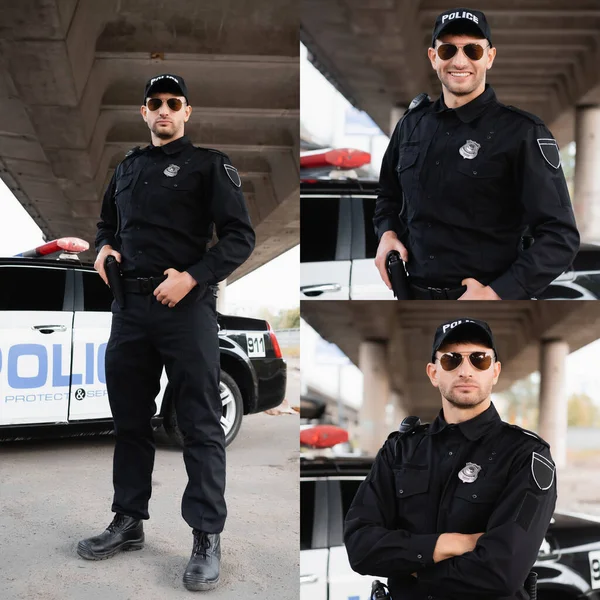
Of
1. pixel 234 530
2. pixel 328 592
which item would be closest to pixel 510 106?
pixel 328 592

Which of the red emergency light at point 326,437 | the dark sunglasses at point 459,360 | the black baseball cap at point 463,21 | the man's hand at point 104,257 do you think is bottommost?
the red emergency light at point 326,437

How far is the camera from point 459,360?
6.30ft

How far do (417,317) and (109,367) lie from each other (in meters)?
1.56

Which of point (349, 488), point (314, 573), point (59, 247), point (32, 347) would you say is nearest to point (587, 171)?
point (349, 488)

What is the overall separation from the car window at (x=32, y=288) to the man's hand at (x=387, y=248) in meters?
3.78

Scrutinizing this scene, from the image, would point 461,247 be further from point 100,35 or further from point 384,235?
point 100,35

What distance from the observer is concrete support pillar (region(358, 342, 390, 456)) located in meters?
2.05

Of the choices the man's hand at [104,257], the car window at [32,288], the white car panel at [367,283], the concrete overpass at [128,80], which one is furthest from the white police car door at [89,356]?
the white car panel at [367,283]

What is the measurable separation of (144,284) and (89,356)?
2486mm

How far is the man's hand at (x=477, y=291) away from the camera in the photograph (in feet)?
5.82

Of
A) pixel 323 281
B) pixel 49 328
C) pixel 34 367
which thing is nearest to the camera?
pixel 323 281

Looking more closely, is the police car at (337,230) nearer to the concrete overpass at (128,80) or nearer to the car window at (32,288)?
the concrete overpass at (128,80)

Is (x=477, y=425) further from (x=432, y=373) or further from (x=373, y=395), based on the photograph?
(x=373, y=395)

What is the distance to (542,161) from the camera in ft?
5.66
